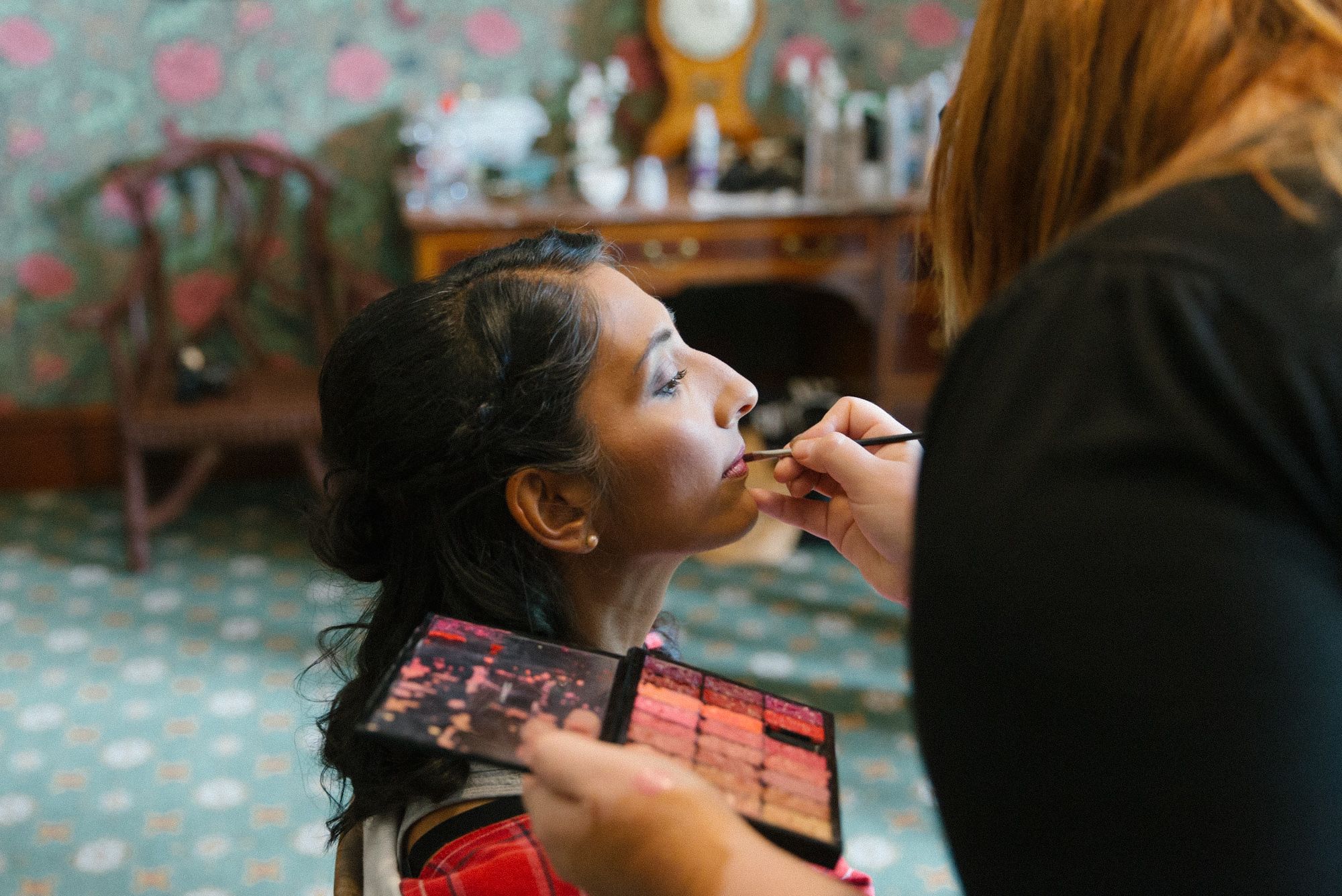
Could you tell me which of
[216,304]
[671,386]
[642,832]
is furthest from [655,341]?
[216,304]

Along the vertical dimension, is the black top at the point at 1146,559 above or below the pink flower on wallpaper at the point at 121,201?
above

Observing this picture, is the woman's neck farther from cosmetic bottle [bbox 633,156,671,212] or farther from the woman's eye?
A: cosmetic bottle [bbox 633,156,671,212]

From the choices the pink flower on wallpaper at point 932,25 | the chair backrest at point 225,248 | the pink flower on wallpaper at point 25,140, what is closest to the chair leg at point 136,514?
the chair backrest at point 225,248

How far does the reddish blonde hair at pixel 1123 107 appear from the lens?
571 mm

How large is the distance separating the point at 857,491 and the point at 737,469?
0.14 m

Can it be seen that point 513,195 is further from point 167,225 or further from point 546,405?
point 546,405

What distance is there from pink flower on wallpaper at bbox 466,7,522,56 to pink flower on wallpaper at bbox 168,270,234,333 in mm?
888

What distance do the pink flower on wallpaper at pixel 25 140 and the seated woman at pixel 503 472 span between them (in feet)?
8.05

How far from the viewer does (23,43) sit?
119 inches

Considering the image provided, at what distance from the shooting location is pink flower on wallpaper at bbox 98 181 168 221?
3105mm

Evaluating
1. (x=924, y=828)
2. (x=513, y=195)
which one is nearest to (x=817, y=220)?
(x=513, y=195)

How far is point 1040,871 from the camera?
0.61 meters

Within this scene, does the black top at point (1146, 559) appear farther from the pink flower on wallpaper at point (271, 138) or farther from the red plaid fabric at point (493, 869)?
the pink flower on wallpaper at point (271, 138)

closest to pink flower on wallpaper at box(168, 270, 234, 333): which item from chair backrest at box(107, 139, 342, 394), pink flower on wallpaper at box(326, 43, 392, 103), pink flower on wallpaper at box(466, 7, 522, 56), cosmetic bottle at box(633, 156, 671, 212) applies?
chair backrest at box(107, 139, 342, 394)
